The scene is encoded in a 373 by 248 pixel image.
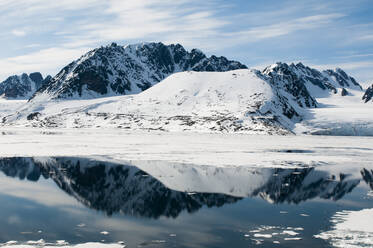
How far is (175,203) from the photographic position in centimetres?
1912

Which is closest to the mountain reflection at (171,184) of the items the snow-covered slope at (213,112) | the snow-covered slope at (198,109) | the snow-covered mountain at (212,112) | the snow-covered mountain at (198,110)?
the snow-covered slope at (213,112)

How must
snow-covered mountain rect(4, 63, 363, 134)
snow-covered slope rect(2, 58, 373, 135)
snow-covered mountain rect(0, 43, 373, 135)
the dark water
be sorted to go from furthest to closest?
1. snow-covered mountain rect(4, 63, 363, 134)
2. snow-covered mountain rect(0, 43, 373, 135)
3. snow-covered slope rect(2, 58, 373, 135)
4. the dark water

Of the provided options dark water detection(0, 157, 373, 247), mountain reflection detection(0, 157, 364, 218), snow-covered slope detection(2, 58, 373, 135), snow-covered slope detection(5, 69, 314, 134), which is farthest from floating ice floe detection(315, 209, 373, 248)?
snow-covered slope detection(5, 69, 314, 134)

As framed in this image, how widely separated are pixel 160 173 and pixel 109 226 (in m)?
12.9

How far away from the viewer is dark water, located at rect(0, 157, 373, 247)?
13.9 meters

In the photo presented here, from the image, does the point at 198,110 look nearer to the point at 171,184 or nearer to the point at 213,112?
the point at 213,112

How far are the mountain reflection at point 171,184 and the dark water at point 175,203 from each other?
0.05 meters

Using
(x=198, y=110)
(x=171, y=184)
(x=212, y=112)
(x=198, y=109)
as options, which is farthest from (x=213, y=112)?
(x=171, y=184)

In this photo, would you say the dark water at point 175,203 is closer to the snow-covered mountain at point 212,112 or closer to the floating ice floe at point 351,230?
the floating ice floe at point 351,230

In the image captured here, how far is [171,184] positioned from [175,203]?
482cm

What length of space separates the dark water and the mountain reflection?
0.18 feet

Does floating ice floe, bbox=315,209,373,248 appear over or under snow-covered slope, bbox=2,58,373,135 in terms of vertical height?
under

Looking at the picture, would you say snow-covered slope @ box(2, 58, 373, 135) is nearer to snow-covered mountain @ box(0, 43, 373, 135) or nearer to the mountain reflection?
snow-covered mountain @ box(0, 43, 373, 135)

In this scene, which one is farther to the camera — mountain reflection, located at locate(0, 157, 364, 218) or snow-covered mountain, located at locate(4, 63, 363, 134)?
snow-covered mountain, located at locate(4, 63, 363, 134)
